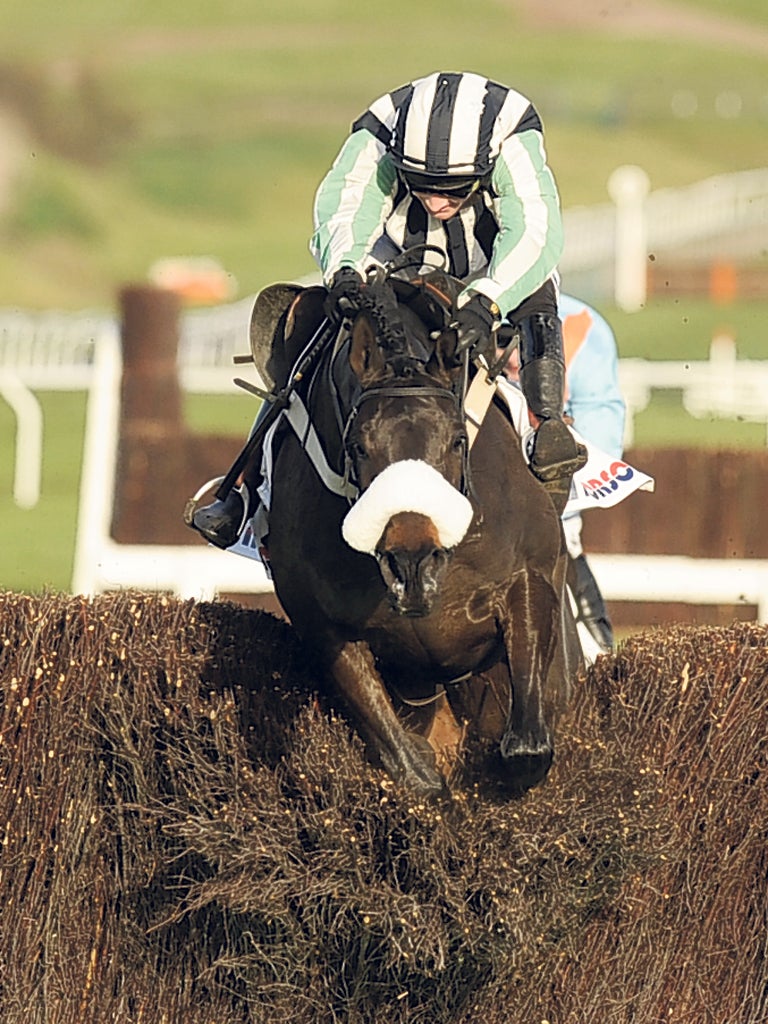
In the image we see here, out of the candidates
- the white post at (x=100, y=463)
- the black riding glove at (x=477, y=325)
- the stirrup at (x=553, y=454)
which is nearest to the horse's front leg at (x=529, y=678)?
the stirrup at (x=553, y=454)

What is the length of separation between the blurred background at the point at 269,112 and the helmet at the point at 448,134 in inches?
1107

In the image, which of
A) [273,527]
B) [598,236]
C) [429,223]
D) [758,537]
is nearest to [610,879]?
[273,527]

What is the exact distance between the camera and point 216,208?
49250mm

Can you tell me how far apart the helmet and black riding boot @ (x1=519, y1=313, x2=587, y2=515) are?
19.2 inches

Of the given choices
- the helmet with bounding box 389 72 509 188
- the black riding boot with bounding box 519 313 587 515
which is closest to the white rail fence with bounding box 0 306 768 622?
the black riding boot with bounding box 519 313 587 515

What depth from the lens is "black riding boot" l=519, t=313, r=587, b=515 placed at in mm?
5141

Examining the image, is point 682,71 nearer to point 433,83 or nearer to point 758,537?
point 758,537

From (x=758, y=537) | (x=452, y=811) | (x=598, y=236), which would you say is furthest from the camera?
(x=598, y=236)

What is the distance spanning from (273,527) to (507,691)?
0.73 m

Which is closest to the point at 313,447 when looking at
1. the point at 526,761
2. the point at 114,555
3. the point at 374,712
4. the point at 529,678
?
the point at 374,712

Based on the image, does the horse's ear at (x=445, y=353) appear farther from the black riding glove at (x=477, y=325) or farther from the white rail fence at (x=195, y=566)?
the white rail fence at (x=195, y=566)

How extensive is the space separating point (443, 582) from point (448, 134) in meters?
1.23

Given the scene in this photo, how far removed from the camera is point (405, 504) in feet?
13.7

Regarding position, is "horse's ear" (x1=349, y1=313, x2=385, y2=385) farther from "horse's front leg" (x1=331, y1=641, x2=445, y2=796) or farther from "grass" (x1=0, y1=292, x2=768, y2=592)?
"grass" (x1=0, y1=292, x2=768, y2=592)
